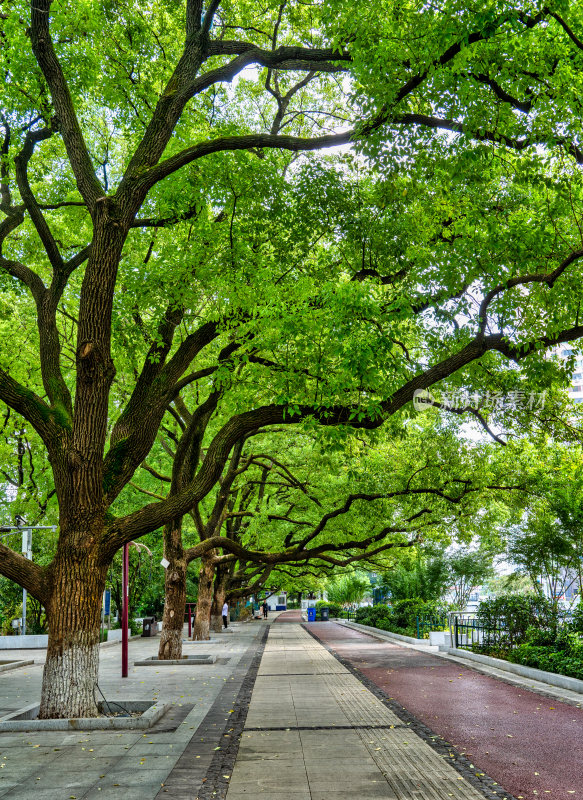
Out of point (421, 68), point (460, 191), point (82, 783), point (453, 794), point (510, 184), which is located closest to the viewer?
point (453, 794)

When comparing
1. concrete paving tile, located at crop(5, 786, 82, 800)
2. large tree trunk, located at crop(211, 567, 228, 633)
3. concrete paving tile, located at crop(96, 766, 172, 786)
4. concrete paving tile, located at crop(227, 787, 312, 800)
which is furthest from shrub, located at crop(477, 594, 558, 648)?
large tree trunk, located at crop(211, 567, 228, 633)

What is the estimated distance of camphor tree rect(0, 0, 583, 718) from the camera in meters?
7.43

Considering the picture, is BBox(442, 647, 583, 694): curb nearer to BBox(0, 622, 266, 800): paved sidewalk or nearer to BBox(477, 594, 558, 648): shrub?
BBox(477, 594, 558, 648): shrub

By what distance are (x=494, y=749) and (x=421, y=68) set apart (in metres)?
7.56

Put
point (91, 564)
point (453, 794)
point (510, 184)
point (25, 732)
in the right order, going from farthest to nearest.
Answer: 1. point (510, 184)
2. point (91, 564)
3. point (25, 732)
4. point (453, 794)

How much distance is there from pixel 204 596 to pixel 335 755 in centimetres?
1747

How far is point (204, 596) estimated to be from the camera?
23750 millimetres

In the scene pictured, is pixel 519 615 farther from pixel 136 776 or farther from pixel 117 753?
pixel 136 776

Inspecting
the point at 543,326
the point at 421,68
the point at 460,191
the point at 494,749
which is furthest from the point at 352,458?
the point at 421,68

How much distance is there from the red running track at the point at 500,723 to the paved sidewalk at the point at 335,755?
1.47 ft

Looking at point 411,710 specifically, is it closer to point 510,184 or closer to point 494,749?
point 494,749

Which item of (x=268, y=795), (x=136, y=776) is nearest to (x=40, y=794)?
(x=136, y=776)

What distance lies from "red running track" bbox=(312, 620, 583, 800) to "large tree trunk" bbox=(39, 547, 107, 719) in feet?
14.9

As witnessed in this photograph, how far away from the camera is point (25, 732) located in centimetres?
816
